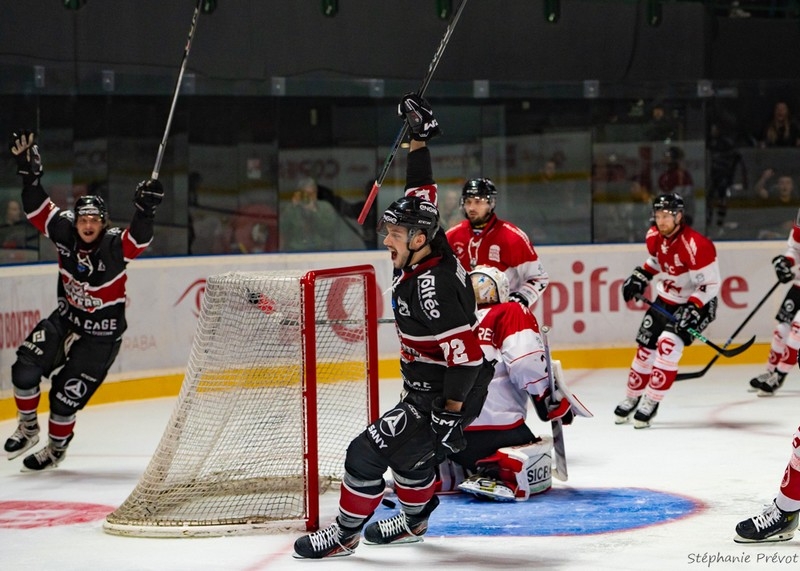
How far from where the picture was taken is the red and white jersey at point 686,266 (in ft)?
22.2

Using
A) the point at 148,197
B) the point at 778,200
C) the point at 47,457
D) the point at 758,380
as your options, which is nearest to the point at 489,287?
the point at 148,197

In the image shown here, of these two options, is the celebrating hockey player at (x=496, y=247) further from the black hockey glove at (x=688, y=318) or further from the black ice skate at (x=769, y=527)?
the black ice skate at (x=769, y=527)

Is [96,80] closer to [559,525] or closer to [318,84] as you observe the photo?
[318,84]

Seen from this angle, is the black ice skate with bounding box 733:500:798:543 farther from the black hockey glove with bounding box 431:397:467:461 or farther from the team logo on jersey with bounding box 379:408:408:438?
the team logo on jersey with bounding box 379:408:408:438

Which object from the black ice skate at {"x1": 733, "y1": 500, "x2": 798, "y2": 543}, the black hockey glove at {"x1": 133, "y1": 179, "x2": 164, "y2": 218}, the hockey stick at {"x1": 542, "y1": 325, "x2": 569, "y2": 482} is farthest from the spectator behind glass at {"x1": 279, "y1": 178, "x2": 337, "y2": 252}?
the black ice skate at {"x1": 733, "y1": 500, "x2": 798, "y2": 543}

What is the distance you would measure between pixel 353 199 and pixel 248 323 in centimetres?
511

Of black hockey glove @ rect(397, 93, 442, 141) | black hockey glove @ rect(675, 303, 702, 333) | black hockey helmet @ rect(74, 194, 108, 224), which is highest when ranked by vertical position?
black hockey glove @ rect(397, 93, 442, 141)

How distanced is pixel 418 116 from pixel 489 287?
909mm

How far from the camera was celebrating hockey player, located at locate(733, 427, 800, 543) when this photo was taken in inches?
164

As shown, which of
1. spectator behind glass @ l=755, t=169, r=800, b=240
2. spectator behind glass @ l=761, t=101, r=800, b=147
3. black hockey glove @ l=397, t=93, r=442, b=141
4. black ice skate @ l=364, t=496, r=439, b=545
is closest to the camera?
black ice skate @ l=364, t=496, r=439, b=545

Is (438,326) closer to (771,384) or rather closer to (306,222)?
(771,384)

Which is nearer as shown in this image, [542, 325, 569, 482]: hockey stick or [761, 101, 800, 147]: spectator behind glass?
[542, 325, 569, 482]: hockey stick

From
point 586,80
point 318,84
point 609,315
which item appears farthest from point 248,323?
point 586,80

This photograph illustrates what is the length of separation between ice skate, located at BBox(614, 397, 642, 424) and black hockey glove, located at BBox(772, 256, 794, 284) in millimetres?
1194
